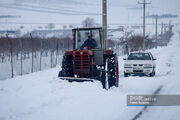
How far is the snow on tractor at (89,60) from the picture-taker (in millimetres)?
11938

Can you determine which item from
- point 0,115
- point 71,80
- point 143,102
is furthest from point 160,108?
point 0,115

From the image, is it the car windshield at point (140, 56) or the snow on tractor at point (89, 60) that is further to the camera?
the car windshield at point (140, 56)

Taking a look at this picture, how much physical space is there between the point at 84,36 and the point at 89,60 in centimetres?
137

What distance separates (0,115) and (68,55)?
5495 mm

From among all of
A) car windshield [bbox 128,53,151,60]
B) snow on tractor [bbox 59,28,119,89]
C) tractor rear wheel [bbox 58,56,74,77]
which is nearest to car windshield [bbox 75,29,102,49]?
snow on tractor [bbox 59,28,119,89]

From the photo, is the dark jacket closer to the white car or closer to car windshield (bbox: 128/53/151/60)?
the white car

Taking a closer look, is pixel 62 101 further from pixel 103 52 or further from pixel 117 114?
pixel 103 52

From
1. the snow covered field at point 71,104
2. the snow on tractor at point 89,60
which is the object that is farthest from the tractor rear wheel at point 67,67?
the snow covered field at point 71,104

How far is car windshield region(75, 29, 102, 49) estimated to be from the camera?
1243 centimetres

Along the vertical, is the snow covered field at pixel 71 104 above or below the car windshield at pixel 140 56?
below

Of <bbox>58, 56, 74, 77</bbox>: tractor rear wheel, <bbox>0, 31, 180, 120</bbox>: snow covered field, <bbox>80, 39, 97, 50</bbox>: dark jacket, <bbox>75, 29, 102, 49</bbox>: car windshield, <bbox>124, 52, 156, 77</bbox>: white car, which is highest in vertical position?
<bbox>75, 29, 102, 49</bbox>: car windshield

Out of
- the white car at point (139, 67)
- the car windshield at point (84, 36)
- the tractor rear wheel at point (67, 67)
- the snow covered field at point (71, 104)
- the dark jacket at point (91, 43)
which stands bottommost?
the snow covered field at point (71, 104)

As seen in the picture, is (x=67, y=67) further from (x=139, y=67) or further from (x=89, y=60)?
(x=139, y=67)

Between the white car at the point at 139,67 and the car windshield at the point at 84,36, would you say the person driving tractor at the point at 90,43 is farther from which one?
the white car at the point at 139,67
